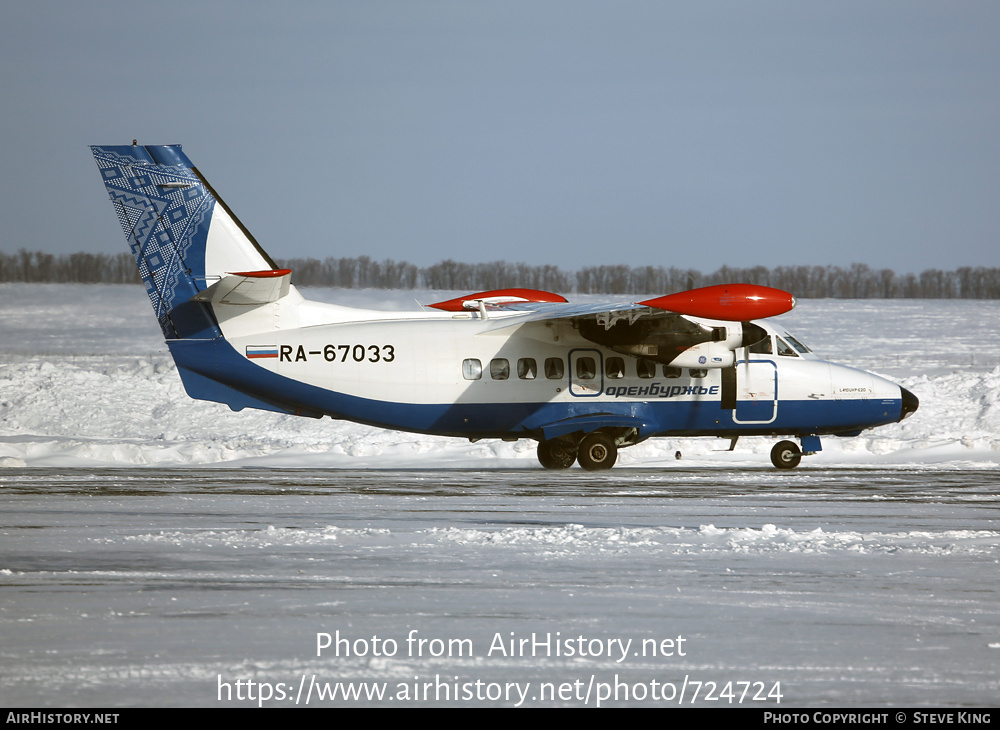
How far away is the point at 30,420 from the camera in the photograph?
26391 millimetres

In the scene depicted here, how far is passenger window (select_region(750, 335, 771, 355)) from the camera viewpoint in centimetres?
1880

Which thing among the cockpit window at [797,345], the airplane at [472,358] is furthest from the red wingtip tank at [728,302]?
the cockpit window at [797,345]

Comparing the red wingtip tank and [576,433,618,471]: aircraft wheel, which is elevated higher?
the red wingtip tank

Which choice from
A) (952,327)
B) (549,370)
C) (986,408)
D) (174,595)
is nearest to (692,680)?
(174,595)

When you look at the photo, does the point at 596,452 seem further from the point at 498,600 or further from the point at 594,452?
the point at 498,600

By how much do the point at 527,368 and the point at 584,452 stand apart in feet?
6.12

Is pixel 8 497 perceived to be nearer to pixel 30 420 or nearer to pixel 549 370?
pixel 549 370

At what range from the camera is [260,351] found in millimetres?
17000

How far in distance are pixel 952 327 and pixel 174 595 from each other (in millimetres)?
51200

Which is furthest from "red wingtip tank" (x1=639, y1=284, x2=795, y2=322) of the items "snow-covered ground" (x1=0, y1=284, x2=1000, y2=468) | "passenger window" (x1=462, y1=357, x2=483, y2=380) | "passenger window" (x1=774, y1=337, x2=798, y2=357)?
"snow-covered ground" (x1=0, y1=284, x2=1000, y2=468)

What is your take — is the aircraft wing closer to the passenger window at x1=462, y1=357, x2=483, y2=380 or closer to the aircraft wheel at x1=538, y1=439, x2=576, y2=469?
the passenger window at x1=462, y1=357, x2=483, y2=380

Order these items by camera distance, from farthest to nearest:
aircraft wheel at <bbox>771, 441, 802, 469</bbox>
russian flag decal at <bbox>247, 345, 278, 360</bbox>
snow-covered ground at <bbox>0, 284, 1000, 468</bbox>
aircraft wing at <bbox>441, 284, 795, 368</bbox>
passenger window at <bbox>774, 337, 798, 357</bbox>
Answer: snow-covered ground at <bbox>0, 284, 1000, 468</bbox>, passenger window at <bbox>774, 337, 798, 357</bbox>, aircraft wheel at <bbox>771, 441, 802, 469</bbox>, aircraft wing at <bbox>441, 284, 795, 368</bbox>, russian flag decal at <bbox>247, 345, 278, 360</bbox>

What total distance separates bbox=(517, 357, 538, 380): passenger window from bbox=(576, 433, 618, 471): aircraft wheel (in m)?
1.55

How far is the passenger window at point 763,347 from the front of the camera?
1880 cm
